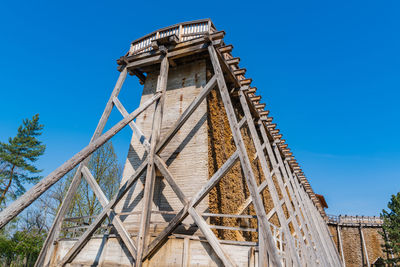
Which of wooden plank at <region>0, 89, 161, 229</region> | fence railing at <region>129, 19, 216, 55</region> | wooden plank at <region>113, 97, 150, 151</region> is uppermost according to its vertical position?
fence railing at <region>129, 19, 216, 55</region>

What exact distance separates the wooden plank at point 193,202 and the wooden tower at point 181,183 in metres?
0.02

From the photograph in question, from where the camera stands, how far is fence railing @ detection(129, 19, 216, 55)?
8.39m

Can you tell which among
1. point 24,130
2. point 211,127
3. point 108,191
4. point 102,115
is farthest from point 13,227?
point 211,127

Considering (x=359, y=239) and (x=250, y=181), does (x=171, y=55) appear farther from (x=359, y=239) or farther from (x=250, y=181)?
(x=359, y=239)

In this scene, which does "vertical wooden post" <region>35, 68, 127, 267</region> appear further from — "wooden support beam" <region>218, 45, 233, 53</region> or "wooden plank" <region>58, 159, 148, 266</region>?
"wooden support beam" <region>218, 45, 233, 53</region>

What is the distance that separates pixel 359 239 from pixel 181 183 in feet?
88.4

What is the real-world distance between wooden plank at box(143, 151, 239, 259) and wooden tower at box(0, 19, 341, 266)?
24 millimetres

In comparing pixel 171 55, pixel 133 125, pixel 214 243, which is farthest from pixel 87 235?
pixel 171 55

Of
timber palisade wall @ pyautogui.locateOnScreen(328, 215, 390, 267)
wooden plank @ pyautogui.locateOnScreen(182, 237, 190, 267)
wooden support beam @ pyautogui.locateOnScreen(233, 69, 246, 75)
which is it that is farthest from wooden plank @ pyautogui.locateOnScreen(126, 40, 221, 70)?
timber palisade wall @ pyautogui.locateOnScreen(328, 215, 390, 267)

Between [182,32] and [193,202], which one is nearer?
[193,202]

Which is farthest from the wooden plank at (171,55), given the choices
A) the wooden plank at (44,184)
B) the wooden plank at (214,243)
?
the wooden plank at (214,243)

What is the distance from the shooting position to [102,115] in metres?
8.10

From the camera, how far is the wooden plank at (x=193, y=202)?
6004mm

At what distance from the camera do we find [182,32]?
869 cm
